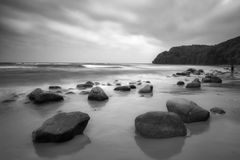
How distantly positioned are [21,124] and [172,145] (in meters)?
3.50

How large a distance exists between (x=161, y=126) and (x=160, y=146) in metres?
0.44

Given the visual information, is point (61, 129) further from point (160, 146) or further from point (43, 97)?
point (43, 97)

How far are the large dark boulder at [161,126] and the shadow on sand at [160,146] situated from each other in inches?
4.4

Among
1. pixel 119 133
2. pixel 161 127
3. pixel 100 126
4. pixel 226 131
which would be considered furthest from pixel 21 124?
pixel 226 131

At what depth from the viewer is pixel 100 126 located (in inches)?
140

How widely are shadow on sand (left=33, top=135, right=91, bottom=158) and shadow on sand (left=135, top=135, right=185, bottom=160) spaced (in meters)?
1.03

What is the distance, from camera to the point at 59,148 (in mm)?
2609

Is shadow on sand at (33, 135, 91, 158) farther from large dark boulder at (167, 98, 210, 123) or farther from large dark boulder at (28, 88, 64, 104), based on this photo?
large dark boulder at (28, 88, 64, 104)

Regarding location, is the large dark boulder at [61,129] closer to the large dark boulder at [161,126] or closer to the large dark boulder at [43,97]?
the large dark boulder at [161,126]

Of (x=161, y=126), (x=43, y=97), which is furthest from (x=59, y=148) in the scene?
(x=43, y=97)

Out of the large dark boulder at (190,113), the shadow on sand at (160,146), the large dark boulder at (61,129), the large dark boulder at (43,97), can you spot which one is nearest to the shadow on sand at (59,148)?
the large dark boulder at (61,129)

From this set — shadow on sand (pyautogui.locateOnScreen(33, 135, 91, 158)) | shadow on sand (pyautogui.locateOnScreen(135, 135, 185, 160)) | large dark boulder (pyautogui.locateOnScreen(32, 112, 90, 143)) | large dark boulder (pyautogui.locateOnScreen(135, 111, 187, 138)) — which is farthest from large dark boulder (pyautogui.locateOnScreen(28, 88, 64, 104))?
shadow on sand (pyautogui.locateOnScreen(135, 135, 185, 160))

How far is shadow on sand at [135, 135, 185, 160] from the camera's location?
8.01ft

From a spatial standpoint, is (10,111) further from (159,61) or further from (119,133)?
(159,61)
